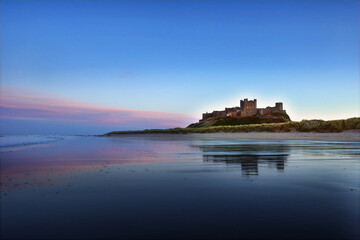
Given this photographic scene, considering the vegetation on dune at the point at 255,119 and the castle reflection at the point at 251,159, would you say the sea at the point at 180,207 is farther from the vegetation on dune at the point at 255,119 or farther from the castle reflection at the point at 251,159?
the vegetation on dune at the point at 255,119

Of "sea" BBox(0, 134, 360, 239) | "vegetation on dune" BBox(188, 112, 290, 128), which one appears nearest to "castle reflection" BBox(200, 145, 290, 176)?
"sea" BBox(0, 134, 360, 239)

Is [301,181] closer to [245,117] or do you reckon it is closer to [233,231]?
[233,231]

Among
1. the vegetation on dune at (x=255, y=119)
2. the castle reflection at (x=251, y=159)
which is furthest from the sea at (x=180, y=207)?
the vegetation on dune at (x=255, y=119)

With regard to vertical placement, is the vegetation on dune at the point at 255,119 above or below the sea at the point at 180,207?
above

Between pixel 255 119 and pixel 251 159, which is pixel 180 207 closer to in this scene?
pixel 251 159

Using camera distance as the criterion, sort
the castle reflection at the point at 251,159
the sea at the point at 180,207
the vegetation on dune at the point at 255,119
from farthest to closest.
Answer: the vegetation on dune at the point at 255,119, the castle reflection at the point at 251,159, the sea at the point at 180,207

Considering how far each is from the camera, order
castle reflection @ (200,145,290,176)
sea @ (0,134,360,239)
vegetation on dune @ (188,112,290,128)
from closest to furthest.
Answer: sea @ (0,134,360,239) → castle reflection @ (200,145,290,176) → vegetation on dune @ (188,112,290,128)

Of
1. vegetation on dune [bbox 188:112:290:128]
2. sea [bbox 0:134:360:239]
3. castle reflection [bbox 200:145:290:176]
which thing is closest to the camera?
sea [bbox 0:134:360:239]

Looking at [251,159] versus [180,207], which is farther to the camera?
[251,159]

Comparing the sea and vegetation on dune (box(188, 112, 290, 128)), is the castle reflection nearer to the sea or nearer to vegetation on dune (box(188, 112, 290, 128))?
the sea

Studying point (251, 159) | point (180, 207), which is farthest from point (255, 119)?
point (180, 207)

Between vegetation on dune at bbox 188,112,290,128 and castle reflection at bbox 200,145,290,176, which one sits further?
vegetation on dune at bbox 188,112,290,128

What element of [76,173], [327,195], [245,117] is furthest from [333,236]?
[245,117]

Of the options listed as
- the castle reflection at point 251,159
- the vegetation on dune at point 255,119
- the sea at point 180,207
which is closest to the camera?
Answer: the sea at point 180,207
